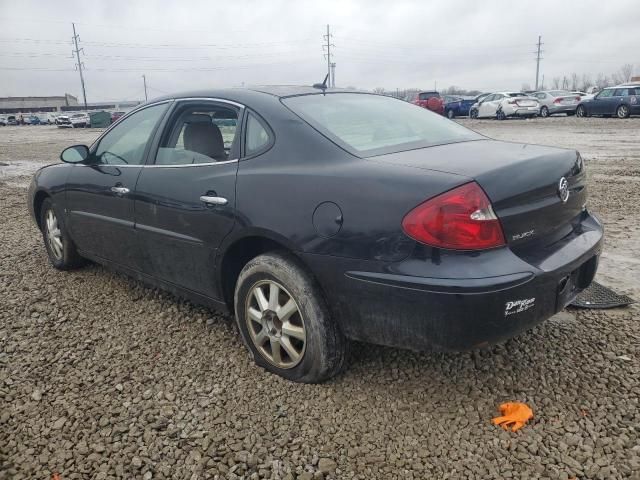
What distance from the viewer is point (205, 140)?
3.40m

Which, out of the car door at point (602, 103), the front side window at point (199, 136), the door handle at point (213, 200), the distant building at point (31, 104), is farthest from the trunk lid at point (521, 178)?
the distant building at point (31, 104)

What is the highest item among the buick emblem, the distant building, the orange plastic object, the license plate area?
the distant building

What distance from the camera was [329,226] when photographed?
2547 mm

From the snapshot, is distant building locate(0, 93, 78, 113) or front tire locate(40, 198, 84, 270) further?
distant building locate(0, 93, 78, 113)

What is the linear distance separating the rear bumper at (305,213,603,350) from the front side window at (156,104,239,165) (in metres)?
1.08

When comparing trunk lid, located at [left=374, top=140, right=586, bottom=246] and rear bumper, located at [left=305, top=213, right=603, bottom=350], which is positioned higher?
trunk lid, located at [left=374, top=140, right=586, bottom=246]

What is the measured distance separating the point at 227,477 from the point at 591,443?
5.12ft

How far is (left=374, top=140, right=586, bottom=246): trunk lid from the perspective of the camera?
2410 millimetres

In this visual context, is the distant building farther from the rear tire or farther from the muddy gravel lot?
the muddy gravel lot

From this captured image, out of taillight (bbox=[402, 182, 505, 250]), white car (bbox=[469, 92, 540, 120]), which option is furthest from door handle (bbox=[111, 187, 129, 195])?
white car (bbox=[469, 92, 540, 120])

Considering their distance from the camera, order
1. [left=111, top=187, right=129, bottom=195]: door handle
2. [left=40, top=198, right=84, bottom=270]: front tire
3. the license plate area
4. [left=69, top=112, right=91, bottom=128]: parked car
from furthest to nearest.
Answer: [left=69, top=112, right=91, bottom=128]: parked car → [left=40, top=198, right=84, bottom=270]: front tire → [left=111, top=187, right=129, bottom=195]: door handle → the license plate area

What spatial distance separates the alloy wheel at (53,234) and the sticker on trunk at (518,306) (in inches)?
156

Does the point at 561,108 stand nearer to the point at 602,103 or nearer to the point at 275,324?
the point at 602,103

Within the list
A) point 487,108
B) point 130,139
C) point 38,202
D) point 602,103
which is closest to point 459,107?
point 487,108
